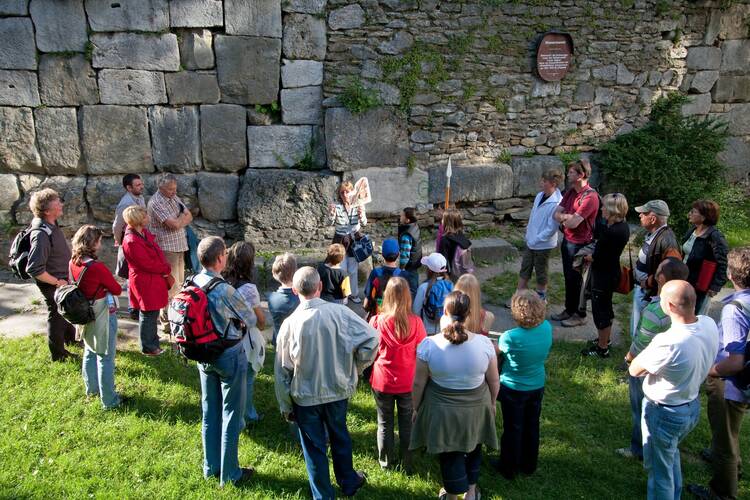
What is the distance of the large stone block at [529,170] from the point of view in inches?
328

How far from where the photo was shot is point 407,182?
788 centimetres

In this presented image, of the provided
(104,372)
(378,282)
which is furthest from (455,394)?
(104,372)

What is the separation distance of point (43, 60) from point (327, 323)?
5907 millimetres

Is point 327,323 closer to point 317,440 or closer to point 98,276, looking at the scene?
point 317,440

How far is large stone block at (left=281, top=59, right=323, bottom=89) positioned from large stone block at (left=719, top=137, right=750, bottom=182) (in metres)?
6.48

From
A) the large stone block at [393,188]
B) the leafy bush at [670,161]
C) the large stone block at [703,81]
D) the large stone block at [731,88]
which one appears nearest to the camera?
the large stone block at [393,188]

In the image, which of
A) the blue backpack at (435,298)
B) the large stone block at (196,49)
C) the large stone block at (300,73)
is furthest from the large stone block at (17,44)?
the blue backpack at (435,298)

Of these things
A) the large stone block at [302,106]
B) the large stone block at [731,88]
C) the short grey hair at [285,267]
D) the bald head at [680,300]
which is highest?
the large stone block at [731,88]

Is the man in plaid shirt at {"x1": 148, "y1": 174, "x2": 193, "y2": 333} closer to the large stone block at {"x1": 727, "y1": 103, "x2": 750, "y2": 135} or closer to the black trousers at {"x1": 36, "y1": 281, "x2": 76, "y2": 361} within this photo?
the black trousers at {"x1": 36, "y1": 281, "x2": 76, "y2": 361}

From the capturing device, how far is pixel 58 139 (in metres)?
7.23

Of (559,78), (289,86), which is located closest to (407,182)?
(289,86)

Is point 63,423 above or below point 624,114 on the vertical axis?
below

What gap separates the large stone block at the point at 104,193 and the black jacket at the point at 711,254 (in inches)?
252

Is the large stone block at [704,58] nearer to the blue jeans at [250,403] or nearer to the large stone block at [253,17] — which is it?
the large stone block at [253,17]
